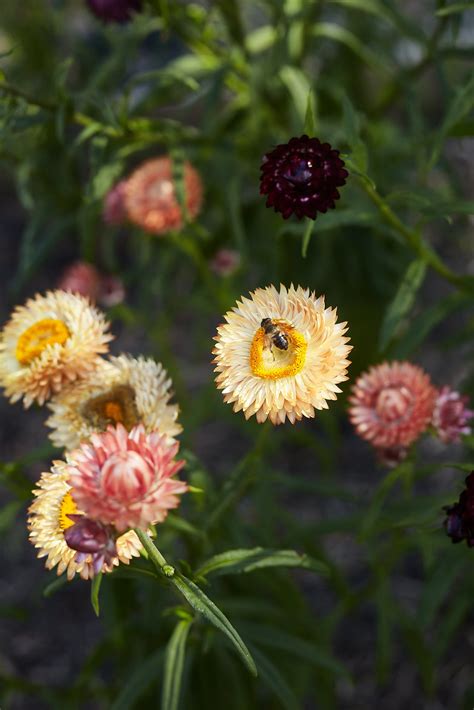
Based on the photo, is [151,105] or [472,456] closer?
[472,456]

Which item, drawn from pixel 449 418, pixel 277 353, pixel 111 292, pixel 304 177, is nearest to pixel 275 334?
pixel 277 353

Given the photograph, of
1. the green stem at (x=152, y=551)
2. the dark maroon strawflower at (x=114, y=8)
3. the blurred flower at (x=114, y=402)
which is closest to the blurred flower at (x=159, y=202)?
the dark maroon strawflower at (x=114, y=8)

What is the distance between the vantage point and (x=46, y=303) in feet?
4.58

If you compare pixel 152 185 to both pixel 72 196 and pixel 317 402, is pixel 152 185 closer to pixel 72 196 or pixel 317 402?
pixel 72 196

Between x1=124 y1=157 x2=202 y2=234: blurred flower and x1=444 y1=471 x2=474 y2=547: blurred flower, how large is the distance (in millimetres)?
1086

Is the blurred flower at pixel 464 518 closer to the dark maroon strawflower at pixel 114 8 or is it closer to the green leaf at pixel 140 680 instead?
the green leaf at pixel 140 680

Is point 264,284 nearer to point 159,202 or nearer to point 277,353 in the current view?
point 159,202

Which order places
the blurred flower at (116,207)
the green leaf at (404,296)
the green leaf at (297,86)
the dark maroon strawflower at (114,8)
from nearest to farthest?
the green leaf at (404,296)
the dark maroon strawflower at (114,8)
the green leaf at (297,86)
the blurred flower at (116,207)

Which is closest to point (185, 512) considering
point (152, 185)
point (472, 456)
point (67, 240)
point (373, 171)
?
point (472, 456)

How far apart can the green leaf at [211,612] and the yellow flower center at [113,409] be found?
11.7 inches

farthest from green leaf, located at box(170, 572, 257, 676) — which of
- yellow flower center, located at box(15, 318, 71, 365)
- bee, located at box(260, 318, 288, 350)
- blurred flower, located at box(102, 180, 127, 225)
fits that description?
blurred flower, located at box(102, 180, 127, 225)

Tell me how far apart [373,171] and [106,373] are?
123 centimetres

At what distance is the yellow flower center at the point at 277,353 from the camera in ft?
3.62

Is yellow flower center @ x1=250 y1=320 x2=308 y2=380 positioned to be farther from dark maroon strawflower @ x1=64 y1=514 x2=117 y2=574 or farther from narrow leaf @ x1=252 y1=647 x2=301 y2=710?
narrow leaf @ x1=252 y1=647 x2=301 y2=710
